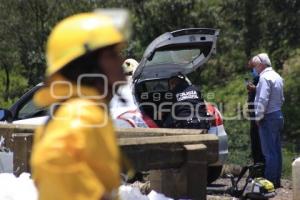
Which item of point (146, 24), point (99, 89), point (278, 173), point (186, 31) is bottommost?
point (278, 173)

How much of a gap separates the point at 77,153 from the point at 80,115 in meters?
0.14

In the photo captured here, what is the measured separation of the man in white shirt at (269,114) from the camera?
375 inches

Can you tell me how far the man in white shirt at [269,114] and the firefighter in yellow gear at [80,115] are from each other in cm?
724

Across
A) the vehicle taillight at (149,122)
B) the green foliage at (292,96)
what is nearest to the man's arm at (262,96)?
the vehicle taillight at (149,122)

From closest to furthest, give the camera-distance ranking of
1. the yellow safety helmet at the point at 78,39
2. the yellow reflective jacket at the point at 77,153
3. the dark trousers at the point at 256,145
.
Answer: the yellow reflective jacket at the point at 77,153 < the yellow safety helmet at the point at 78,39 < the dark trousers at the point at 256,145

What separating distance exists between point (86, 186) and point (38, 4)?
1924cm

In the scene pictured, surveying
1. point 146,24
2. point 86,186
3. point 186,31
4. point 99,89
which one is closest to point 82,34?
point 99,89

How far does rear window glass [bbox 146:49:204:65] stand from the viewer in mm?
8656

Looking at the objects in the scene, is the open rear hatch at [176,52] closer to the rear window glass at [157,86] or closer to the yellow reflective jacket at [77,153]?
the rear window glass at [157,86]

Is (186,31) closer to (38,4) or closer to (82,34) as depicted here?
(82,34)

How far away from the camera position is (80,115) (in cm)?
230

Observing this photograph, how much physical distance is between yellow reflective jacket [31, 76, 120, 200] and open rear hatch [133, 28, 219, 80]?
6.02 meters

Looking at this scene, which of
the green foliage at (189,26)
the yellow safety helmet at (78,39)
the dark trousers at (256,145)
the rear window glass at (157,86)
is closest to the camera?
the yellow safety helmet at (78,39)

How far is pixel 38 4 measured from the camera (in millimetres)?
20953
